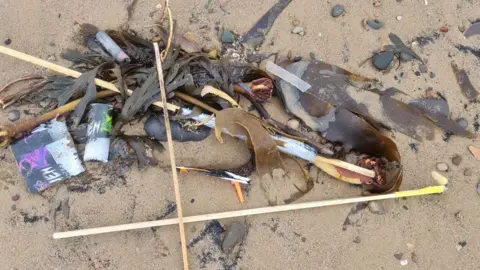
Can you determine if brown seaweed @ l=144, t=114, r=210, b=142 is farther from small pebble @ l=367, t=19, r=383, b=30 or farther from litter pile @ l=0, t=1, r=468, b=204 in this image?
small pebble @ l=367, t=19, r=383, b=30

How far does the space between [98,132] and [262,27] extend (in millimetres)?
1137

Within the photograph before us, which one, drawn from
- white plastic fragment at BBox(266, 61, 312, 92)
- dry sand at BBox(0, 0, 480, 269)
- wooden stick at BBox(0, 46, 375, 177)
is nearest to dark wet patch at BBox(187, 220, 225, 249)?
dry sand at BBox(0, 0, 480, 269)

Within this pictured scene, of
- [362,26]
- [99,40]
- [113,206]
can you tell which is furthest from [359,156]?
[99,40]

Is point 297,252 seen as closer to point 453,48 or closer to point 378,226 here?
point 378,226

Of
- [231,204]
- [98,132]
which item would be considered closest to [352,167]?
[231,204]

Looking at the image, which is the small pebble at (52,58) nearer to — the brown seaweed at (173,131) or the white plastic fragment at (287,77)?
the brown seaweed at (173,131)

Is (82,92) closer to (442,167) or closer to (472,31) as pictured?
(442,167)

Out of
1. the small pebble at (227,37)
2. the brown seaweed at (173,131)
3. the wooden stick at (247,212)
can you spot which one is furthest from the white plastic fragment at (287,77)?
the wooden stick at (247,212)

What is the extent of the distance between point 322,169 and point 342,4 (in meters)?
1.04

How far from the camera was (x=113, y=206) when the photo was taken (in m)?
2.48

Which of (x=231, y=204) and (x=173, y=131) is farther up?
(x=173, y=131)

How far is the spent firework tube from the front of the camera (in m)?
2.48

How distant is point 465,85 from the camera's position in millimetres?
2787

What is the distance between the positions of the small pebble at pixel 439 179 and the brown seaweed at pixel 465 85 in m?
0.53
